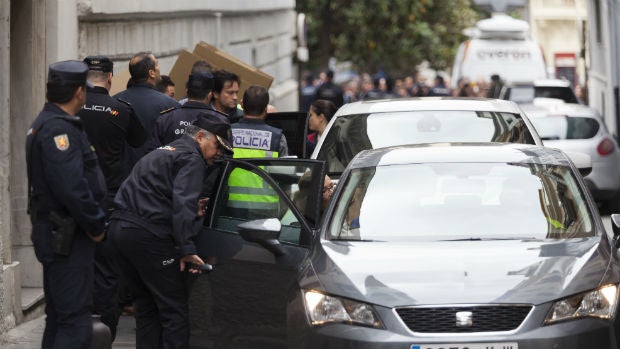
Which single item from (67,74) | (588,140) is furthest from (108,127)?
(588,140)

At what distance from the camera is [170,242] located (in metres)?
8.23

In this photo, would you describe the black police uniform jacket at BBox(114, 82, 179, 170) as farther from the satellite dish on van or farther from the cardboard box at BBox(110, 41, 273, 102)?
the satellite dish on van

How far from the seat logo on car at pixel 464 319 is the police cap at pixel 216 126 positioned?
2114 mm

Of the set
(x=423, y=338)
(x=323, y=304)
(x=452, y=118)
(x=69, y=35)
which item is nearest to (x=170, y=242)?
(x=323, y=304)

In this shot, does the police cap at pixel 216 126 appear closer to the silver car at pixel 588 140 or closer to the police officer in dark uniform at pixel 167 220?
the police officer in dark uniform at pixel 167 220

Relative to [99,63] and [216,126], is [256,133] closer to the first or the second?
[99,63]

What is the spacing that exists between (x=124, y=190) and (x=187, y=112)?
70.8 inches

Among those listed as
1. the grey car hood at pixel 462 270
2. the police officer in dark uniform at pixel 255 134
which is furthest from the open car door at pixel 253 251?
the police officer in dark uniform at pixel 255 134

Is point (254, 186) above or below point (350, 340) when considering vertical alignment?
above

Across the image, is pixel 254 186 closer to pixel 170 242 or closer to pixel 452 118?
pixel 170 242

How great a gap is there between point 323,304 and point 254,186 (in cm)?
160

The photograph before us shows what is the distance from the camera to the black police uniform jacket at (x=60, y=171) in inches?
284

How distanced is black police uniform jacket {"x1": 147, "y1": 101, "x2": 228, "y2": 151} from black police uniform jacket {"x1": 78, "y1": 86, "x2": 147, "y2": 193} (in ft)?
1.39

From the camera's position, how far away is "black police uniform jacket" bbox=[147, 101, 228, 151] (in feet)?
32.6
